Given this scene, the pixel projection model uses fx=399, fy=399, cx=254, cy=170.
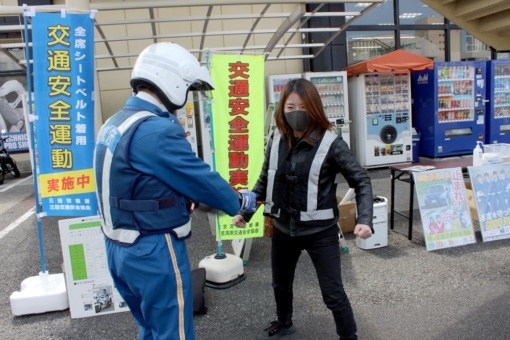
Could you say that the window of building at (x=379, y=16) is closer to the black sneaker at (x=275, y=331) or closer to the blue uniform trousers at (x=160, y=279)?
the black sneaker at (x=275, y=331)

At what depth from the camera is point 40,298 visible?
3.36 meters

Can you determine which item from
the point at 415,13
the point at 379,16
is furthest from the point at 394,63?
the point at 415,13

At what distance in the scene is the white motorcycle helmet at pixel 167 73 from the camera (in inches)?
71.7

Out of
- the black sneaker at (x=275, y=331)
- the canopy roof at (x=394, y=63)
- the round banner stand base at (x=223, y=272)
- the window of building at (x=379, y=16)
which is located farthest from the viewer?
the window of building at (x=379, y=16)

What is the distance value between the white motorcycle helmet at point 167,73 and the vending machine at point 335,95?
249 inches

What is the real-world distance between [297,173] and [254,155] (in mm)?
1668

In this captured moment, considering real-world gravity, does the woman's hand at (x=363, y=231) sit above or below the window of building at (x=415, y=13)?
below

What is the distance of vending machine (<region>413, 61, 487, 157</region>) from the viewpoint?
8273 millimetres

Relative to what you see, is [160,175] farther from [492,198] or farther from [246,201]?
[492,198]

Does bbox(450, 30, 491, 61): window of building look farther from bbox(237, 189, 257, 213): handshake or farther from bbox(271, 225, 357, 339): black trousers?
bbox(237, 189, 257, 213): handshake

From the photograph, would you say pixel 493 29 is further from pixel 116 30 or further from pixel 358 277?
pixel 116 30

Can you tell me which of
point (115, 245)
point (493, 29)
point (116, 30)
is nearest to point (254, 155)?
point (115, 245)

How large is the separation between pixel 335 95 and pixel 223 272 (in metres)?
5.39

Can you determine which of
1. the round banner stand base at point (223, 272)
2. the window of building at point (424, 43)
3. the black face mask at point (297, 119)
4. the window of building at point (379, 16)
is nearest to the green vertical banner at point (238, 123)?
the round banner stand base at point (223, 272)
